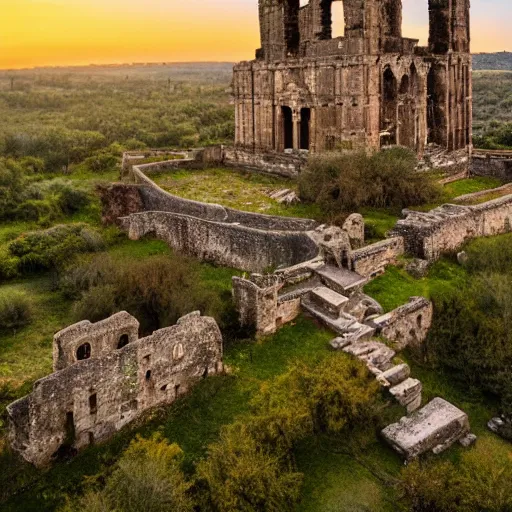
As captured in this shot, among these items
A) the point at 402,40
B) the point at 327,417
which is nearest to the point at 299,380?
the point at 327,417

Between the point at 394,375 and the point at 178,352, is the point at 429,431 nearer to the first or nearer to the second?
the point at 394,375

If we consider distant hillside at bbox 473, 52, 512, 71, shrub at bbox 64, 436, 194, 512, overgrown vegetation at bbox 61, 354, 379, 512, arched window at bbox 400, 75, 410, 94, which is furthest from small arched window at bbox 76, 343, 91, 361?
distant hillside at bbox 473, 52, 512, 71

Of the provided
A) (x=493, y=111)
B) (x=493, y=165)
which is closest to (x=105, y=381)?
(x=493, y=165)

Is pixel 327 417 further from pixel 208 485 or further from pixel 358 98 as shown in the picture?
pixel 358 98

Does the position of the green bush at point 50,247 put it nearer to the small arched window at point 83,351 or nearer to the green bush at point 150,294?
the green bush at point 150,294

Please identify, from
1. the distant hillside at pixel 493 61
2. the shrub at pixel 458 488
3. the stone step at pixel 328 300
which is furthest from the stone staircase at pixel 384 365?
the distant hillside at pixel 493 61

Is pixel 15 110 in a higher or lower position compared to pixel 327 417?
higher
